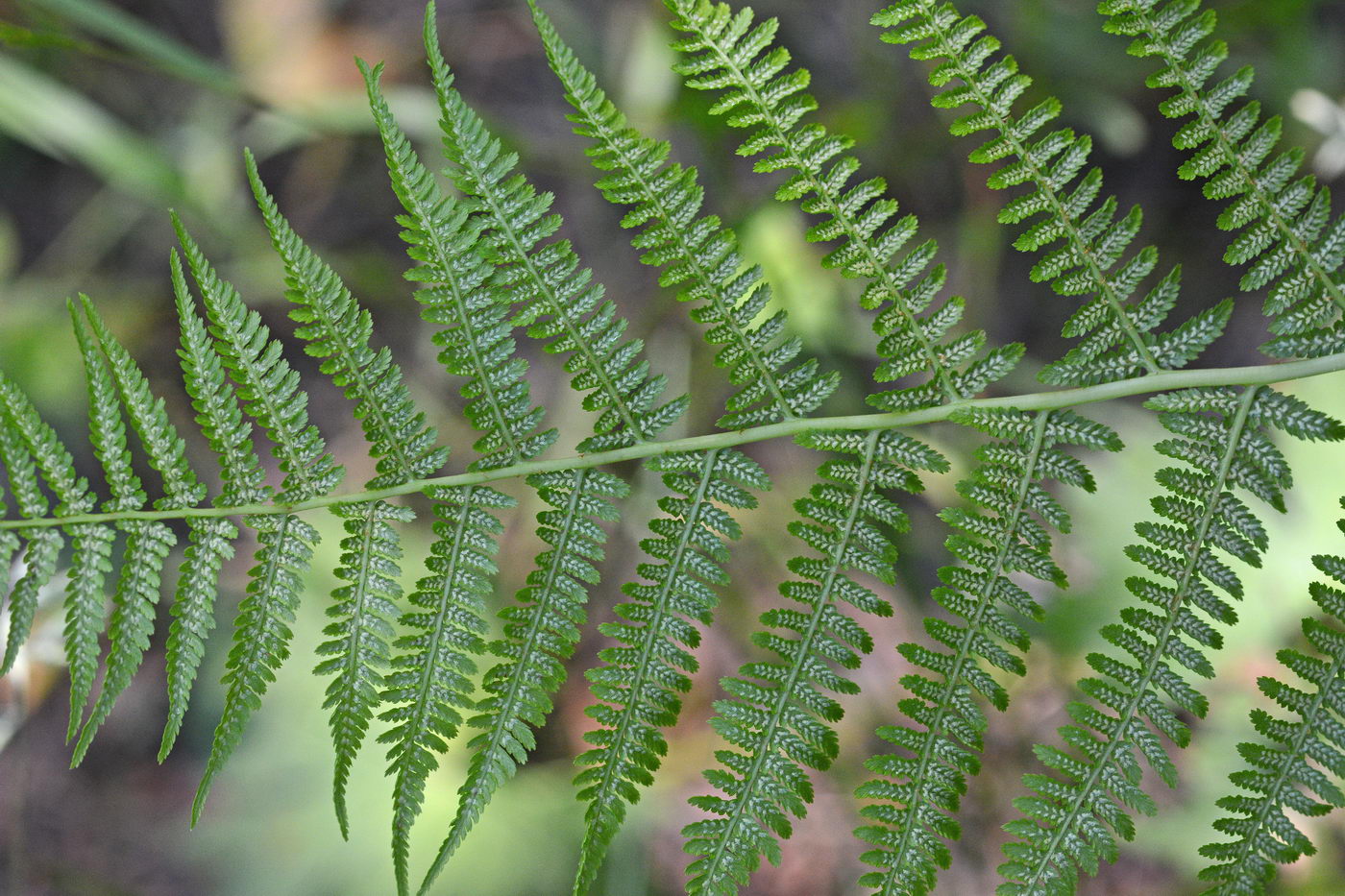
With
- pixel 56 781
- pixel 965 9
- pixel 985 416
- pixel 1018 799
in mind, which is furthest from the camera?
pixel 56 781

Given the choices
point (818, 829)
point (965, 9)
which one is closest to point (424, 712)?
point (818, 829)

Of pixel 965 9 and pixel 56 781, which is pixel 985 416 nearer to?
pixel 965 9

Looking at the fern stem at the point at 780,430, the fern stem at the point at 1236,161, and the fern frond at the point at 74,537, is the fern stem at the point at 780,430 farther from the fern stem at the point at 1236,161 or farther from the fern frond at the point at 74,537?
the fern stem at the point at 1236,161

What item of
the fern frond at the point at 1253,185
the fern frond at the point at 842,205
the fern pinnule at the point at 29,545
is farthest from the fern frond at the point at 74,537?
the fern frond at the point at 1253,185

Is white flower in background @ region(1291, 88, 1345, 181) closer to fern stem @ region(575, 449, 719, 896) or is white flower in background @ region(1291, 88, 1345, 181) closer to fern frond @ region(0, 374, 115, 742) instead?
fern stem @ region(575, 449, 719, 896)

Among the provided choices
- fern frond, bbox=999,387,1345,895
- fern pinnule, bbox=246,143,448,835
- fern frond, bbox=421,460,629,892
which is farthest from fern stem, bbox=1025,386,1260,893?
fern pinnule, bbox=246,143,448,835
